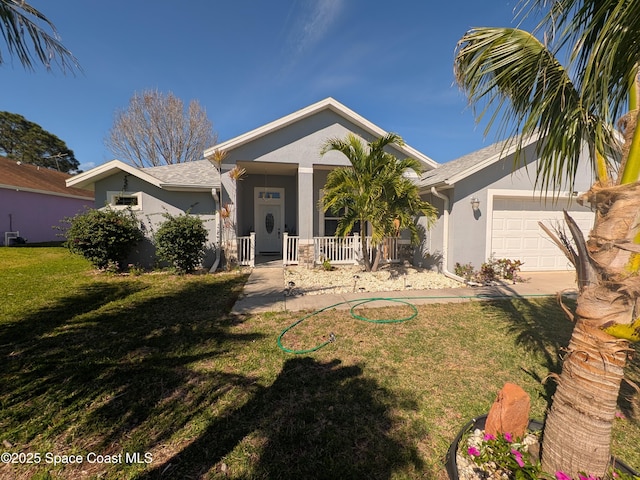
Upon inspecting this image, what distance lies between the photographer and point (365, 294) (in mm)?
6609

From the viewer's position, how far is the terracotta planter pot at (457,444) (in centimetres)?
192

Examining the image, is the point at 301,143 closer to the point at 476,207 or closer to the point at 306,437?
the point at 476,207

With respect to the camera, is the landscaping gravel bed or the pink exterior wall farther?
the pink exterior wall

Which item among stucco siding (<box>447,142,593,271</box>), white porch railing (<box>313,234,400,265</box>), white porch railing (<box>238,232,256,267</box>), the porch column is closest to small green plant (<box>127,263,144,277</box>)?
white porch railing (<box>238,232,256,267</box>)

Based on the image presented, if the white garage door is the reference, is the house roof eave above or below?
above

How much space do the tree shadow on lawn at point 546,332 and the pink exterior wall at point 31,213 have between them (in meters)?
18.5

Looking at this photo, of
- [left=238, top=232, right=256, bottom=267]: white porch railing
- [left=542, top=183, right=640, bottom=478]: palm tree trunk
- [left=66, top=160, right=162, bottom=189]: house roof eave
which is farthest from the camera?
[left=238, top=232, right=256, bottom=267]: white porch railing

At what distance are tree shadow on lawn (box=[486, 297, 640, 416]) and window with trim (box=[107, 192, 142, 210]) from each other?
10.7m

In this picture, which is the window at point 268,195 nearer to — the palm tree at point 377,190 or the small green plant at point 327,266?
the small green plant at point 327,266

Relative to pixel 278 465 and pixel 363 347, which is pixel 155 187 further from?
pixel 278 465

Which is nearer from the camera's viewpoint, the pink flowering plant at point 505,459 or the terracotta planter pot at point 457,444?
the pink flowering plant at point 505,459

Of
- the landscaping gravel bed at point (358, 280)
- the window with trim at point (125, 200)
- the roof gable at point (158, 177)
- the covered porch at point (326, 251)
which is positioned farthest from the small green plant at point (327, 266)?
the window with trim at point (125, 200)

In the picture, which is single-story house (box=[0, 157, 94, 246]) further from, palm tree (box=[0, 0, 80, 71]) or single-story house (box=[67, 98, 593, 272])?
palm tree (box=[0, 0, 80, 71])

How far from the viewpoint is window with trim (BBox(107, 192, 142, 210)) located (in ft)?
29.9
